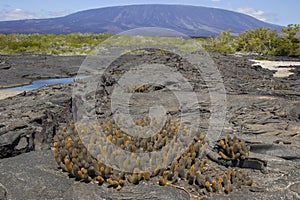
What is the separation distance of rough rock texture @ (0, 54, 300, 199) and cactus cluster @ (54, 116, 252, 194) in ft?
0.61

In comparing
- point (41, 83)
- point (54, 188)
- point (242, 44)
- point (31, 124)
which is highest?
point (242, 44)

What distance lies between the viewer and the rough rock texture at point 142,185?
552cm

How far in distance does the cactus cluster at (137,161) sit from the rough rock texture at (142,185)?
18cm

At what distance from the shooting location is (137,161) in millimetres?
6020

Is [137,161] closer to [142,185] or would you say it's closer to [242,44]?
[142,185]

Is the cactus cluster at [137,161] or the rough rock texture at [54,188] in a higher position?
the cactus cluster at [137,161]

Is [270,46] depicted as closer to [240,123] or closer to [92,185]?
[240,123]

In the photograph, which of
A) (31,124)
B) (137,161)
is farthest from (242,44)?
(137,161)

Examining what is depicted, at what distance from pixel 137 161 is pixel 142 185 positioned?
0.50m

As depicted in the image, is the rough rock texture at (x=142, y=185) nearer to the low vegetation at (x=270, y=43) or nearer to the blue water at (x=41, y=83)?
the blue water at (x=41, y=83)

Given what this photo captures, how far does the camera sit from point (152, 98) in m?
11.1

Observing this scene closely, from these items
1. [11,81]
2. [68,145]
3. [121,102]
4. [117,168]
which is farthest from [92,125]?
[11,81]

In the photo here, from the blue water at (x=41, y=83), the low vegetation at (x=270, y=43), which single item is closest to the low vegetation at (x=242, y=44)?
the low vegetation at (x=270, y=43)

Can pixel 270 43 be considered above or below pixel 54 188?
above
